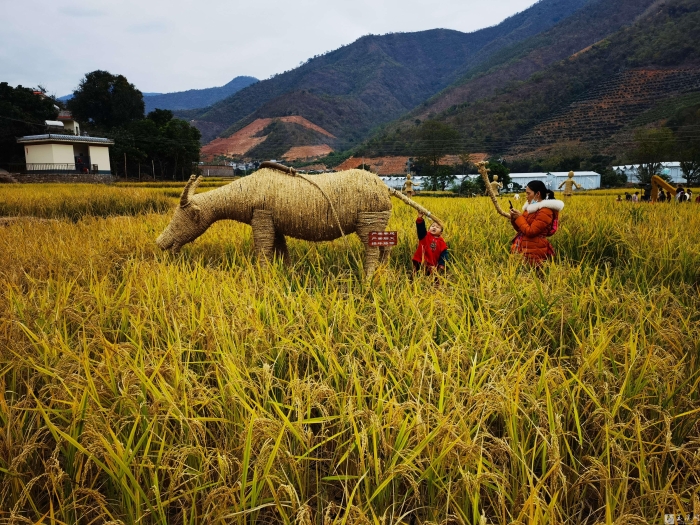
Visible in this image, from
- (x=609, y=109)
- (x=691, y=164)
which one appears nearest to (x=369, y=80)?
(x=609, y=109)

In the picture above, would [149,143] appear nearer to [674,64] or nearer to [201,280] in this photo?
[201,280]

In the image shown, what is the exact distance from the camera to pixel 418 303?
248cm

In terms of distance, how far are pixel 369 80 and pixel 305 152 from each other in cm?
6174

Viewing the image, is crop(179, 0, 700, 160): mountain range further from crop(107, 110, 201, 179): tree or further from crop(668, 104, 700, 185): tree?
crop(107, 110, 201, 179): tree

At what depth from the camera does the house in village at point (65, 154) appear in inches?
827

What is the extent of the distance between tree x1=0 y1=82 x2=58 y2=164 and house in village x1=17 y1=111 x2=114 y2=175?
90cm

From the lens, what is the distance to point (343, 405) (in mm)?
1476

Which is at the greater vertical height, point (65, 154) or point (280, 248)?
point (65, 154)

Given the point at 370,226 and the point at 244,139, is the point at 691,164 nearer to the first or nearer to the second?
the point at 370,226

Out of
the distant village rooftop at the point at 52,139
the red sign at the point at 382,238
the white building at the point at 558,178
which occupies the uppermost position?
the distant village rooftop at the point at 52,139

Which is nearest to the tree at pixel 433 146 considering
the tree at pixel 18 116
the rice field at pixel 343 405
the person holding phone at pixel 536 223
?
the tree at pixel 18 116

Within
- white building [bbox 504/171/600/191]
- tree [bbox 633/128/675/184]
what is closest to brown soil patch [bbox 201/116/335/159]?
white building [bbox 504/171/600/191]

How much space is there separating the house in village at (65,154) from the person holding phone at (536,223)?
22278 mm

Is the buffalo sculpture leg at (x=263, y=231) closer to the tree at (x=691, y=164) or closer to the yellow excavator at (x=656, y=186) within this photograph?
the yellow excavator at (x=656, y=186)
